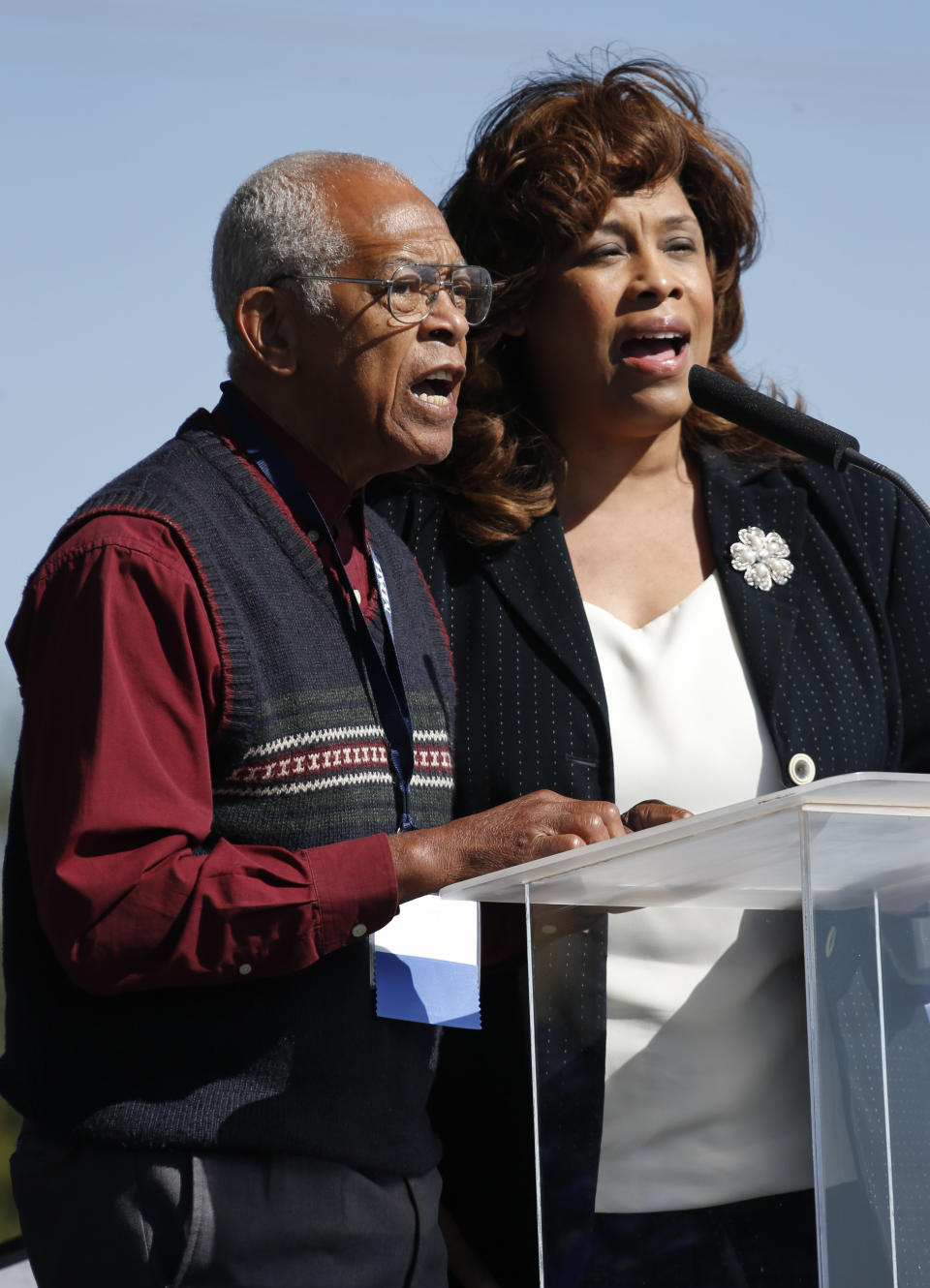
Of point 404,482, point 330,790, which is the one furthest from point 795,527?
point 330,790

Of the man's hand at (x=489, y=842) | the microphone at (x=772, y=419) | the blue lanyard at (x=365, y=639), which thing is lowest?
the man's hand at (x=489, y=842)

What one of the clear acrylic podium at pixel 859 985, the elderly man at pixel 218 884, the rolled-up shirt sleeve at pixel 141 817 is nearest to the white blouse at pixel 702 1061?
the clear acrylic podium at pixel 859 985

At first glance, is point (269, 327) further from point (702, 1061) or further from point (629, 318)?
point (702, 1061)

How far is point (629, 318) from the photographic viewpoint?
8.68ft

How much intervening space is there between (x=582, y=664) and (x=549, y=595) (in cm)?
14

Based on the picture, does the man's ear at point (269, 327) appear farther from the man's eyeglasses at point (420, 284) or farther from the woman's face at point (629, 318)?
the woman's face at point (629, 318)

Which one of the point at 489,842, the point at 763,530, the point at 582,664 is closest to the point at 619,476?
the point at 763,530

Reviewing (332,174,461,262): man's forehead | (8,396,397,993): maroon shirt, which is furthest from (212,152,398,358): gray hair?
(8,396,397,993): maroon shirt

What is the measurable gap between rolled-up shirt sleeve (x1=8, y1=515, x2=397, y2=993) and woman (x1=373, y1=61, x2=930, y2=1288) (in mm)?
554

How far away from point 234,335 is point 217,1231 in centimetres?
115

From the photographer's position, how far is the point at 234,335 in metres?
2.20

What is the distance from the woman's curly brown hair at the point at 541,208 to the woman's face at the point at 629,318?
4 centimetres

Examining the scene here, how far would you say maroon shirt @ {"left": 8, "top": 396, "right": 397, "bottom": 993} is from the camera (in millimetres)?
1657

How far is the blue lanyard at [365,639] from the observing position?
2.02 m
